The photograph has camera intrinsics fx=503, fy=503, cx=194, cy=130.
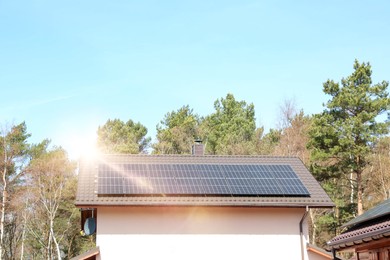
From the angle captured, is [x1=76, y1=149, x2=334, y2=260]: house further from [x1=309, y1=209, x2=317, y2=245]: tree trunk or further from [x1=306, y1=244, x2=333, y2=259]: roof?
[x1=309, y1=209, x2=317, y2=245]: tree trunk

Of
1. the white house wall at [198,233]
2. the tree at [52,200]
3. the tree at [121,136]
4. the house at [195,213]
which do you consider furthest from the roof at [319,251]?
the tree at [121,136]

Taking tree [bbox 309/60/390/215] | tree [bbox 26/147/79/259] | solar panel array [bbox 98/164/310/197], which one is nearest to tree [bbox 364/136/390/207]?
tree [bbox 309/60/390/215]

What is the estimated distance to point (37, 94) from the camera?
26375mm

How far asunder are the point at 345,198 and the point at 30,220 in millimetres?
22950

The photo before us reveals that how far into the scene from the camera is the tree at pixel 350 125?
2891 centimetres

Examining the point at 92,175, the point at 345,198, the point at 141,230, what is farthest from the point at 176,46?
the point at 345,198

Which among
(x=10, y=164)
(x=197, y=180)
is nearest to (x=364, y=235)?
(x=197, y=180)

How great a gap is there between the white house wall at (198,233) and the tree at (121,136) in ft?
81.0

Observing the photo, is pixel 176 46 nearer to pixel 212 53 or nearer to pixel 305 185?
pixel 212 53

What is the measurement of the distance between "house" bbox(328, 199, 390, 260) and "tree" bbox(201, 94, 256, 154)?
1022 inches

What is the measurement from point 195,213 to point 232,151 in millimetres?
23181

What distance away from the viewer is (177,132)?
4441 cm

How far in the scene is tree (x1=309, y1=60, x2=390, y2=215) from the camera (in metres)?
28.9

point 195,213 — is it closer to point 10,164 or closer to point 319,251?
point 319,251
